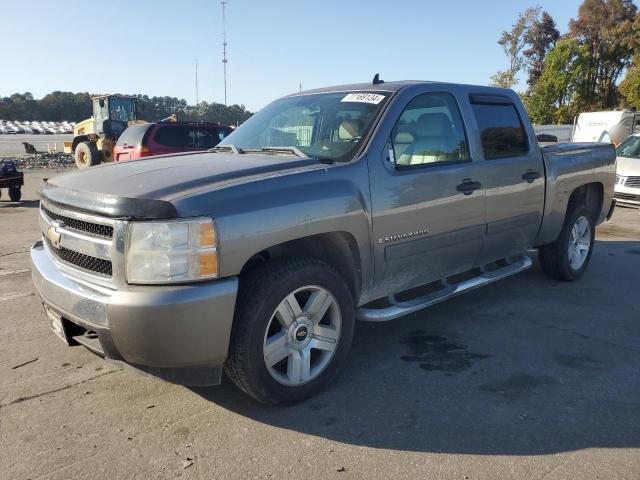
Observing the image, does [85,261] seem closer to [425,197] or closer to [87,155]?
[425,197]

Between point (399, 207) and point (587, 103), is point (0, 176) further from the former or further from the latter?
point (587, 103)

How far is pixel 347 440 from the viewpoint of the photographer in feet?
9.30

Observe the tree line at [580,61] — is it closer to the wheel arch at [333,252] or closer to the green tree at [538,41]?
the green tree at [538,41]

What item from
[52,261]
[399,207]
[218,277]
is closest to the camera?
[218,277]

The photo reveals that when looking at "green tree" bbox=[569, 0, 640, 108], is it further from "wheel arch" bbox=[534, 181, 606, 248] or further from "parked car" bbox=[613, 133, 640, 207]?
"wheel arch" bbox=[534, 181, 606, 248]

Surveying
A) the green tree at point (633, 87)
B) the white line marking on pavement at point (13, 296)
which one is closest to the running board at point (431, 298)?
the white line marking on pavement at point (13, 296)

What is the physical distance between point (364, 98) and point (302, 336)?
178cm

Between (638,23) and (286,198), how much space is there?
4972cm

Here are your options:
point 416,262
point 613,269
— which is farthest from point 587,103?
point 416,262

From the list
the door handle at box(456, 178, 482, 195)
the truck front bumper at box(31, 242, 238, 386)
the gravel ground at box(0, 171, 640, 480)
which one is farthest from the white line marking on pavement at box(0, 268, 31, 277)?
the door handle at box(456, 178, 482, 195)

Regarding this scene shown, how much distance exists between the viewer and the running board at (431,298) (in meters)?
3.53

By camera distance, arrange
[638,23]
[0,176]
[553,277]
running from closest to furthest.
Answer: [553,277]
[0,176]
[638,23]

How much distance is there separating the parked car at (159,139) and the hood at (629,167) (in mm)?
8686

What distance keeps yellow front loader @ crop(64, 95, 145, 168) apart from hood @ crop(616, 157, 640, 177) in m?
Result: 15.5
